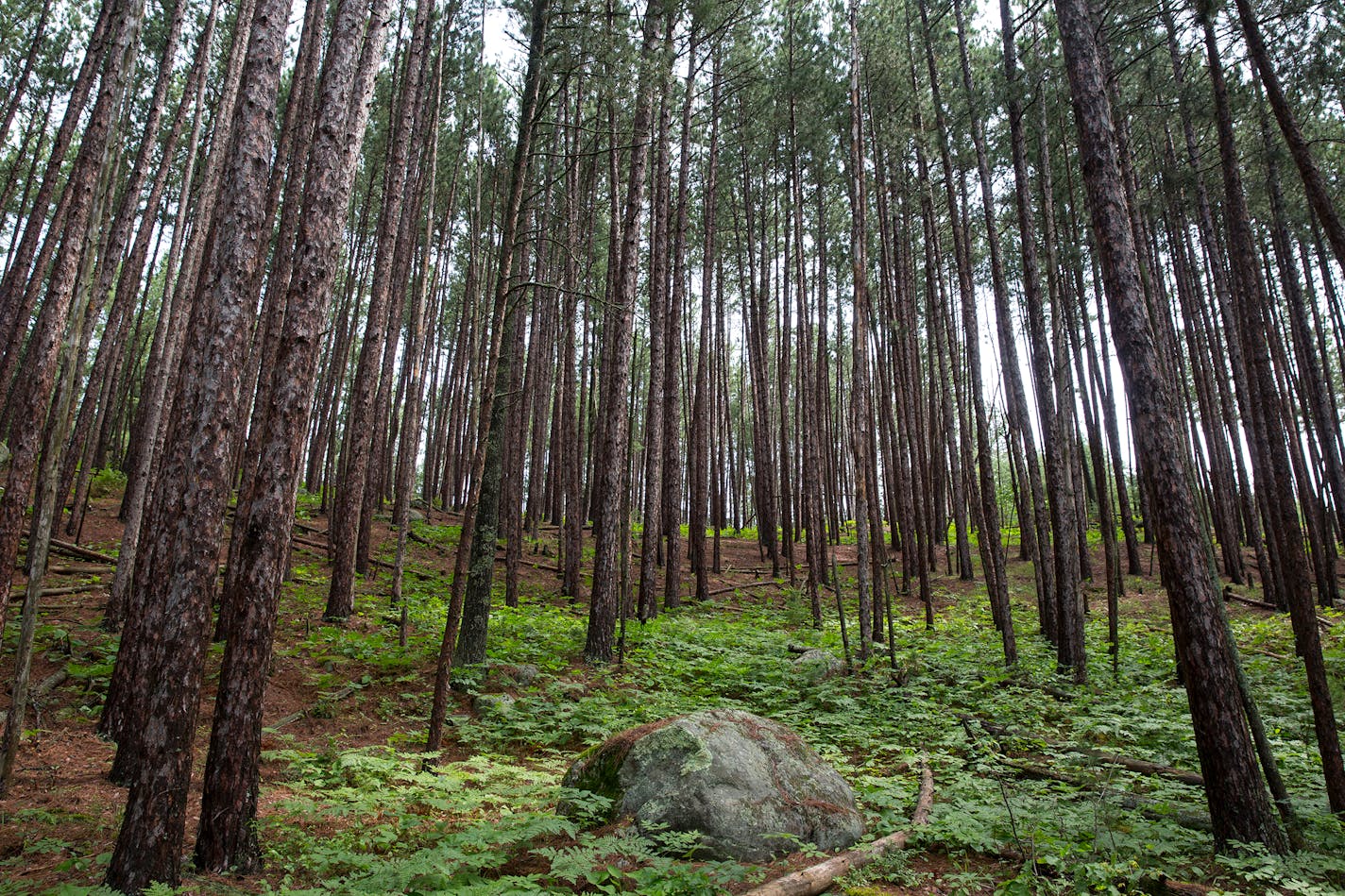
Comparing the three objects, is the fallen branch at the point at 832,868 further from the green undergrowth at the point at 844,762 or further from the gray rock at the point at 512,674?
the gray rock at the point at 512,674

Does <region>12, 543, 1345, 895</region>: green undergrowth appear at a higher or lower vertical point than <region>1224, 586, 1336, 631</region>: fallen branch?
lower

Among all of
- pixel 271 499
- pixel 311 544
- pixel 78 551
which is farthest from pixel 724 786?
pixel 311 544

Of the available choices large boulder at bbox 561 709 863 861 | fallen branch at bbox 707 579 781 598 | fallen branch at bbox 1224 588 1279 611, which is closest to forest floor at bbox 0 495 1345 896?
large boulder at bbox 561 709 863 861

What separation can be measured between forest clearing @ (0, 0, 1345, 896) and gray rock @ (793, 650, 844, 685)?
0.20 ft

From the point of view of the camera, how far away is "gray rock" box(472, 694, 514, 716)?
7555 mm

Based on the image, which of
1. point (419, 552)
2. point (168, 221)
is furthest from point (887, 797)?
point (168, 221)

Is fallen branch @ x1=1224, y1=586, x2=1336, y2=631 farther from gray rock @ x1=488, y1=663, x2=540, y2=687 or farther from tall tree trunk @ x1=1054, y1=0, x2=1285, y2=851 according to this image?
gray rock @ x1=488, y1=663, x2=540, y2=687

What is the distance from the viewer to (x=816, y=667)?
9797mm

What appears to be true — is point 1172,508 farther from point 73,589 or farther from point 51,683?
point 73,589

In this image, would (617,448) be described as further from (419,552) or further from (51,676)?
(419,552)

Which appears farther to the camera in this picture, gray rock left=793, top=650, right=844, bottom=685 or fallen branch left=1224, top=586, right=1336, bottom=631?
fallen branch left=1224, top=586, right=1336, bottom=631

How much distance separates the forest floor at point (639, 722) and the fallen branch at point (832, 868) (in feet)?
0.30

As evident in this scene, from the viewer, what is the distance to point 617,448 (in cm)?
1000

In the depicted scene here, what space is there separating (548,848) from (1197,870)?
12.7 feet
